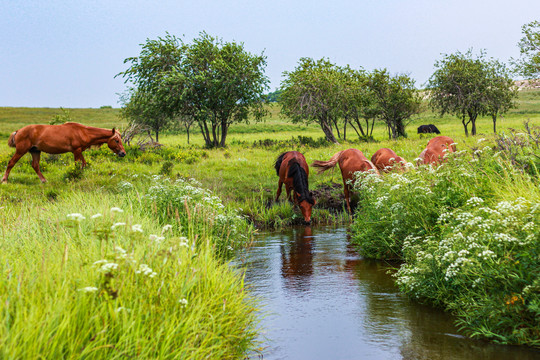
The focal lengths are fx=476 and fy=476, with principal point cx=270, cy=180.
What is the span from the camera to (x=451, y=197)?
26.5ft

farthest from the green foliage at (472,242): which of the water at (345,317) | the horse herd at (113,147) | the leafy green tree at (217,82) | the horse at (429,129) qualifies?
the horse at (429,129)

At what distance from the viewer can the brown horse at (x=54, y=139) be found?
58.3 ft

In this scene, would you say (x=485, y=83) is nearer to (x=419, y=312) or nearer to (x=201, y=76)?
(x=201, y=76)

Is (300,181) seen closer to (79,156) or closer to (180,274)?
(79,156)

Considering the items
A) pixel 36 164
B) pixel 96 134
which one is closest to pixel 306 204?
pixel 96 134

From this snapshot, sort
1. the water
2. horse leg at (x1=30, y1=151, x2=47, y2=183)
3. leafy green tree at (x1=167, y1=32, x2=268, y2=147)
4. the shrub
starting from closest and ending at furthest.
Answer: the shrub
the water
horse leg at (x1=30, y1=151, x2=47, y2=183)
leafy green tree at (x1=167, y1=32, x2=268, y2=147)

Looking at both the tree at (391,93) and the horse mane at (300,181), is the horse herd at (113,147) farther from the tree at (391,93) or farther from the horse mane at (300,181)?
the tree at (391,93)

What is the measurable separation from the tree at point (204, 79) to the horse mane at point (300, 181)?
2303cm

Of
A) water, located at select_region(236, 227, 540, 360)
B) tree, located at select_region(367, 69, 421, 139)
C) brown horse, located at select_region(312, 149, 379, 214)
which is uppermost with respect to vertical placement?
tree, located at select_region(367, 69, 421, 139)

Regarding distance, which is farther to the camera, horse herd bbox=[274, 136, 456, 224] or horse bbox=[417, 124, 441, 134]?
horse bbox=[417, 124, 441, 134]

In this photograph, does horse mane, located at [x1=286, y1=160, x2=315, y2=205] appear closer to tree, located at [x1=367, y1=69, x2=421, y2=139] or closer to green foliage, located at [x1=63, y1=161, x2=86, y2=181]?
green foliage, located at [x1=63, y1=161, x2=86, y2=181]

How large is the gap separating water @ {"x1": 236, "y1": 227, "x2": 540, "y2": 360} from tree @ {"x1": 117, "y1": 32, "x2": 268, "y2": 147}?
28.5m

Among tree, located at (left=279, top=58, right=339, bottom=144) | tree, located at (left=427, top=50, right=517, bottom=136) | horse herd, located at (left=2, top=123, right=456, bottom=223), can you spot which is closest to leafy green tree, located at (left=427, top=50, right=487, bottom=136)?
tree, located at (left=427, top=50, right=517, bottom=136)

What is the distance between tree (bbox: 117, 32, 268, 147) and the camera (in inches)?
1458
